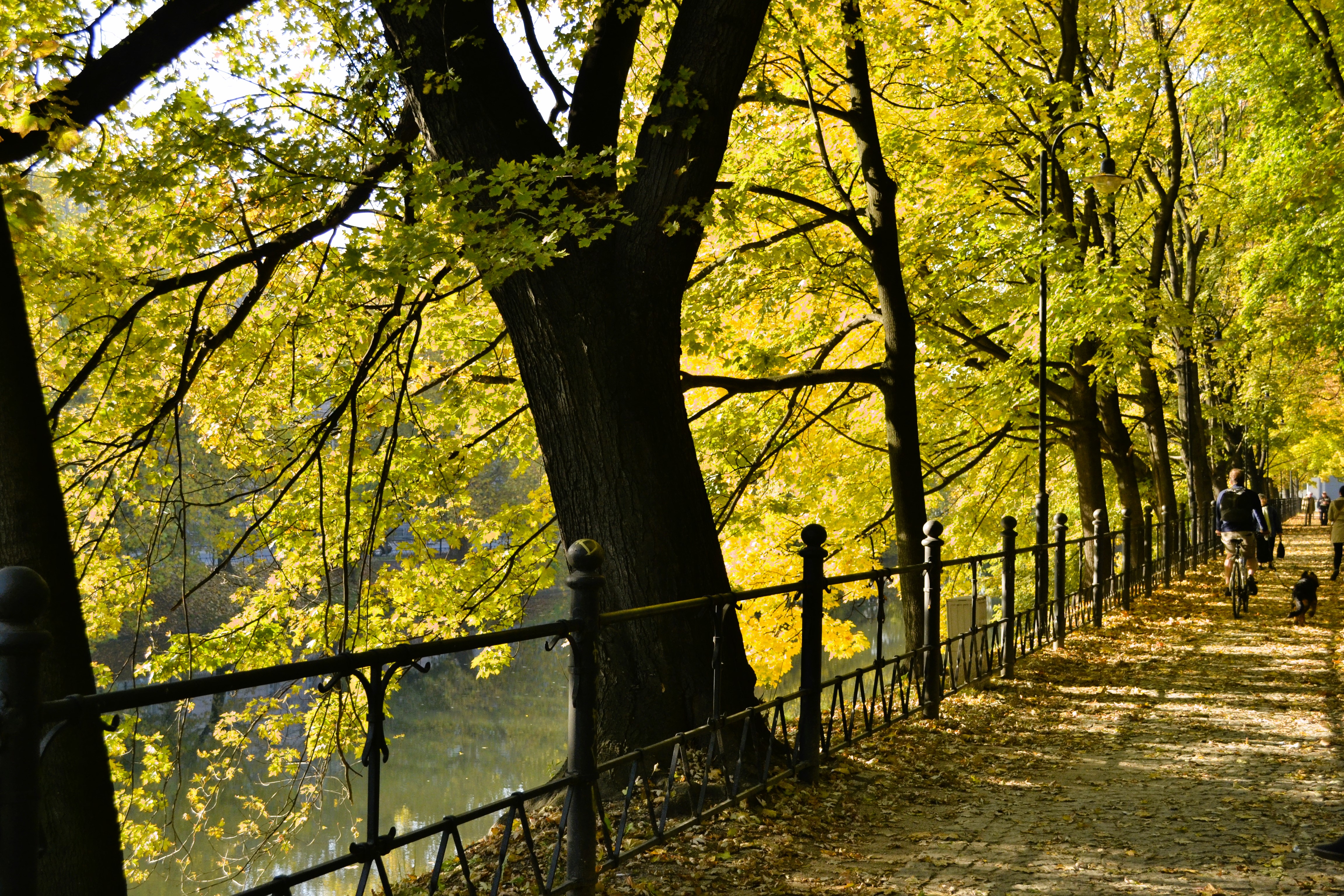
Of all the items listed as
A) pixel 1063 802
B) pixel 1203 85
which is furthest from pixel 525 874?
pixel 1203 85

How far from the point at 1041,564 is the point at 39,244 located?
9.00m

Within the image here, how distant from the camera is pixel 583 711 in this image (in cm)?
388

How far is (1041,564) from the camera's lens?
10.5 meters

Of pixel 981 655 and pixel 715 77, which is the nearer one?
pixel 715 77

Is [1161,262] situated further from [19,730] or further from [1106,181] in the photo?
[19,730]

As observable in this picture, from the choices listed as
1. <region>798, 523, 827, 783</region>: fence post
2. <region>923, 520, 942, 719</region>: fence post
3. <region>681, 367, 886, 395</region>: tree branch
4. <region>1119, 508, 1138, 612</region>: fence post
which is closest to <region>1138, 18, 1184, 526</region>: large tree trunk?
<region>1119, 508, 1138, 612</region>: fence post

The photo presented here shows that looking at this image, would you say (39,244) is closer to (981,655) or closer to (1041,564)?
(981,655)

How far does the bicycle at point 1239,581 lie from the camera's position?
1358cm

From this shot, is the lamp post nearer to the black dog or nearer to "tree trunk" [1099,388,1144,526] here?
the black dog

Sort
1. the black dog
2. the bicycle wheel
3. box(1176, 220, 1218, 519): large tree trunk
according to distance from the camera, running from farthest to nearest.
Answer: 1. box(1176, 220, 1218, 519): large tree trunk
2. the bicycle wheel
3. the black dog

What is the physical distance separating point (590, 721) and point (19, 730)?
6.81 ft

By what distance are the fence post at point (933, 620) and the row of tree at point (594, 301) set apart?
4.85 feet

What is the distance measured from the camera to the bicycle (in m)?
13.6

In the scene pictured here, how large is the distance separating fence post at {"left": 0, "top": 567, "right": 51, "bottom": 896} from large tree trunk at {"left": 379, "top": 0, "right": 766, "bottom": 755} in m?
3.48
